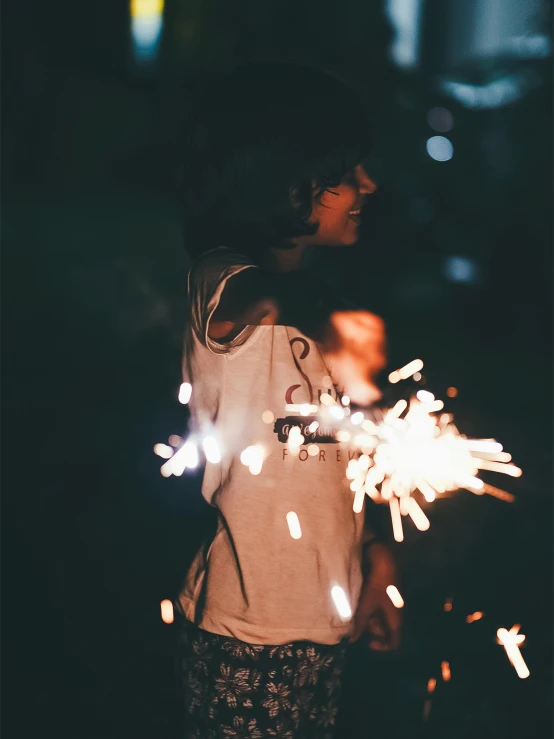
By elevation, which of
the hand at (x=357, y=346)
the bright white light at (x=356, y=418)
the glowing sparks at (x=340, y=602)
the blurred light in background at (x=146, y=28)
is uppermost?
the blurred light in background at (x=146, y=28)

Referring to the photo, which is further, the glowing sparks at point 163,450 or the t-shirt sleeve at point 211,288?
the glowing sparks at point 163,450

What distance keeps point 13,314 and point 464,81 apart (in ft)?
15.4

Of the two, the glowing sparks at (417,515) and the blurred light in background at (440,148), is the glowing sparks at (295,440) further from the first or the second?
the blurred light in background at (440,148)

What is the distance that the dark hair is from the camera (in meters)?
1.41

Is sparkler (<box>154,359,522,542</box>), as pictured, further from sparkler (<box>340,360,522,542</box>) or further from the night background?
the night background

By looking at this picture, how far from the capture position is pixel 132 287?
9.19 meters

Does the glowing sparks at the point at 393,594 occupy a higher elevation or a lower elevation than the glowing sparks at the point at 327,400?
lower

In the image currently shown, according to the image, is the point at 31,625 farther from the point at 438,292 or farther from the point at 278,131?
the point at 438,292

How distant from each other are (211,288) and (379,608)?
79 cm

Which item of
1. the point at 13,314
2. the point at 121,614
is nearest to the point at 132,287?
the point at 13,314

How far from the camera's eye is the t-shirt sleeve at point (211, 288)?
50.1 inches

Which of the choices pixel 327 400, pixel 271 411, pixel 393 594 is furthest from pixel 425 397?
pixel 393 594

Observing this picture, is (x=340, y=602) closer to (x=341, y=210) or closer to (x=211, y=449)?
(x=211, y=449)

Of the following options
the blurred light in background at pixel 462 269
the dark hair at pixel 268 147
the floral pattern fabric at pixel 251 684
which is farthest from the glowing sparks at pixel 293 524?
the blurred light in background at pixel 462 269
